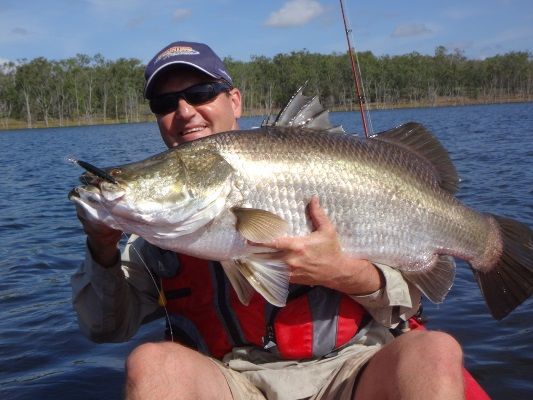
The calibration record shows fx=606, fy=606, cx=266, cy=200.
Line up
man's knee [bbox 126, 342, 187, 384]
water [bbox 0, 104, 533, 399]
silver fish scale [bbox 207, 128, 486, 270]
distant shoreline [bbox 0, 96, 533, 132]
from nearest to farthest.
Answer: man's knee [bbox 126, 342, 187, 384]
silver fish scale [bbox 207, 128, 486, 270]
water [bbox 0, 104, 533, 399]
distant shoreline [bbox 0, 96, 533, 132]

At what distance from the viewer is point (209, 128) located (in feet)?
12.6

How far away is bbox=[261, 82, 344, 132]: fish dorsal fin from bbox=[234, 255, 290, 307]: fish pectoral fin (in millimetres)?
758

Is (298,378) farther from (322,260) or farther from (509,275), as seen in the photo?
(509,275)

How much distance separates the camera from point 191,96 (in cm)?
377

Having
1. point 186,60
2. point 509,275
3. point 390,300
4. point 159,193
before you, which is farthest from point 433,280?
point 186,60

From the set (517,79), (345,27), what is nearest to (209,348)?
(345,27)

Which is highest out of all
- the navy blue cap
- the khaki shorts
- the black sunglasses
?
the navy blue cap

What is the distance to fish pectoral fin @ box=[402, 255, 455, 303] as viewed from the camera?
131 inches

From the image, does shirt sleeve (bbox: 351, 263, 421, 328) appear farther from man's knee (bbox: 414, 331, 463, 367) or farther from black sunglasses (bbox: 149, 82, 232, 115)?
black sunglasses (bbox: 149, 82, 232, 115)

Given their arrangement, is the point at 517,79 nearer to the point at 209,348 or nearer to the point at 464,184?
the point at 464,184

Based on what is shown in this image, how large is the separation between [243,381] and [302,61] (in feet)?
376

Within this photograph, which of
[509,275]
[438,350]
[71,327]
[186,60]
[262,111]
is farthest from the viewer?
[262,111]

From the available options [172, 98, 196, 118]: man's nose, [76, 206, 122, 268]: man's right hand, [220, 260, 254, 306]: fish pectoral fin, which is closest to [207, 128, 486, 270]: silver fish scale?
[220, 260, 254, 306]: fish pectoral fin

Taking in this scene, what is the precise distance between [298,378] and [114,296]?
1.07 m
